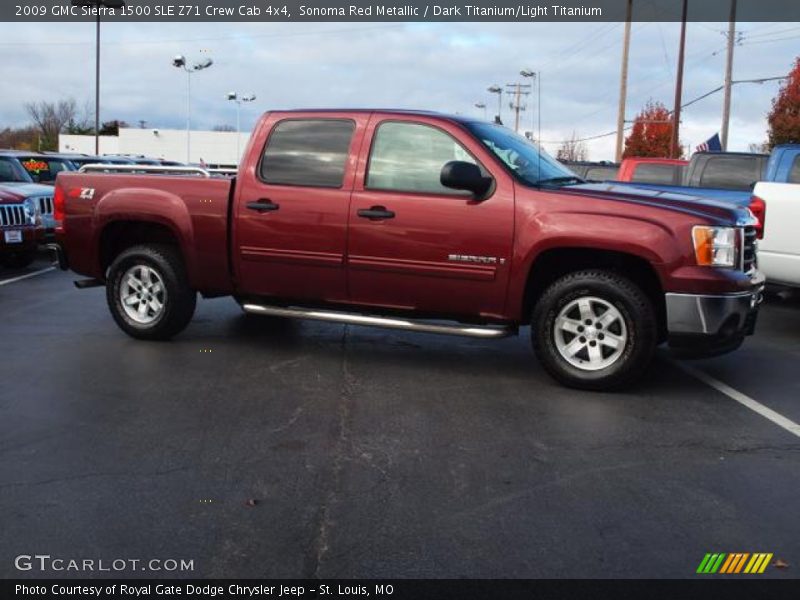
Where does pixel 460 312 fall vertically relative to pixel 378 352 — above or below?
above

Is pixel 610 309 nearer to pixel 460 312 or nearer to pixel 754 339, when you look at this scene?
pixel 460 312

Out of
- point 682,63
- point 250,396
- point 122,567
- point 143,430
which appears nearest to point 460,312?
point 250,396

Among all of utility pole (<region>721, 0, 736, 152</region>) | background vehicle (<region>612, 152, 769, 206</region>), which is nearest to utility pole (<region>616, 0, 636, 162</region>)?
utility pole (<region>721, 0, 736, 152</region>)

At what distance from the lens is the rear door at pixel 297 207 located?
6.17m

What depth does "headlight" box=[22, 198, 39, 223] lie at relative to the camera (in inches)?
439

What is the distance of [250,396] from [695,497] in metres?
2.98

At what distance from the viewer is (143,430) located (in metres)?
4.72

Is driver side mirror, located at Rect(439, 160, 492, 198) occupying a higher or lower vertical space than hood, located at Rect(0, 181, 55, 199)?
higher

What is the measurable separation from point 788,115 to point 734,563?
30898 mm

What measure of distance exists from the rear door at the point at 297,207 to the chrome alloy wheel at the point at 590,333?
175 centimetres

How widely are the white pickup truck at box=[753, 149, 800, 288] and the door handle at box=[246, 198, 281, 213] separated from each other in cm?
507
